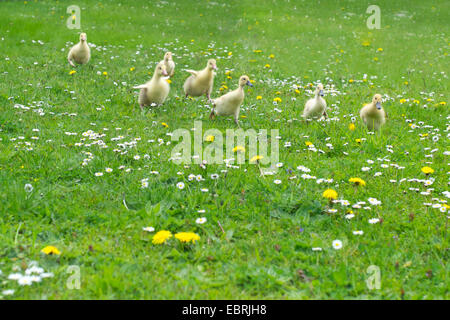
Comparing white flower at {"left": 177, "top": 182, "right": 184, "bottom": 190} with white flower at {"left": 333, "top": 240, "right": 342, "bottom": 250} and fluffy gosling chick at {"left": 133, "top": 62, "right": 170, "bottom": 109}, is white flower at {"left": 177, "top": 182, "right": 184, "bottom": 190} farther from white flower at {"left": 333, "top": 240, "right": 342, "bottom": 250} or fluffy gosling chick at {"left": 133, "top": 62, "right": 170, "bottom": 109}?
fluffy gosling chick at {"left": 133, "top": 62, "right": 170, "bottom": 109}

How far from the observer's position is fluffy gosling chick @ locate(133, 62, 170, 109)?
25.5 feet

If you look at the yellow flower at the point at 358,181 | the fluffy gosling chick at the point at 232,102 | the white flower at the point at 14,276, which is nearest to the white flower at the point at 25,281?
the white flower at the point at 14,276

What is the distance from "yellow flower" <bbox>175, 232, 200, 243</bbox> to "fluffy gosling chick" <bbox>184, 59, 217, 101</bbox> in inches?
195

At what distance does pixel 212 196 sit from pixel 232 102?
2921 millimetres

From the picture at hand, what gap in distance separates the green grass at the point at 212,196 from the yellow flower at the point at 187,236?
0.29 feet

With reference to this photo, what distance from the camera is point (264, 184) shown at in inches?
195

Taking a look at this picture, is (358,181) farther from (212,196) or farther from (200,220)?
(200,220)

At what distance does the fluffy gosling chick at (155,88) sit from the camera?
7.77 meters

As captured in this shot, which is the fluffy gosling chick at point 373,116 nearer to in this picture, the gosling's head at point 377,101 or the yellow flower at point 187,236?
the gosling's head at point 377,101

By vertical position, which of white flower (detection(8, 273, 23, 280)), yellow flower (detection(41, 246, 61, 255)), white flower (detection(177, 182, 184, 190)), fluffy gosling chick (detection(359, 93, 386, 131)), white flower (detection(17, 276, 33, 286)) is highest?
fluffy gosling chick (detection(359, 93, 386, 131))

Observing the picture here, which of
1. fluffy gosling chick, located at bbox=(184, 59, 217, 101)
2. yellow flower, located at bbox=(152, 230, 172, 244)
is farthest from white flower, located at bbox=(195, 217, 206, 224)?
fluffy gosling chick, located at bbox=(184, 59, 217, 101)

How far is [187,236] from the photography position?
12.6 feet

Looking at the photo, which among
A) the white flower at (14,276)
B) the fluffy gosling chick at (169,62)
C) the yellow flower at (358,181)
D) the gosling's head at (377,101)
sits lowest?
the white flower at (14,276)

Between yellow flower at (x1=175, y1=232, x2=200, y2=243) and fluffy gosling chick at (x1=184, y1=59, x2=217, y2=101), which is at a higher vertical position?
fluffy gosling chick at (x1=184, y1=59, x2=217, y2=101)
